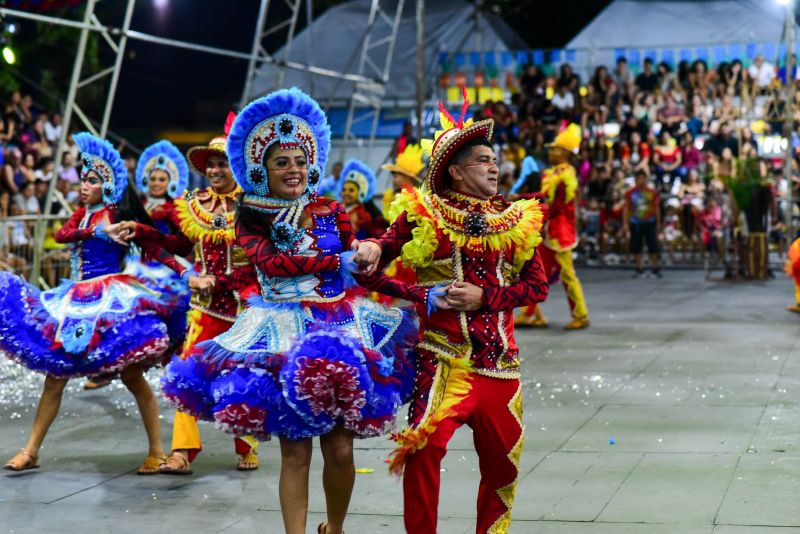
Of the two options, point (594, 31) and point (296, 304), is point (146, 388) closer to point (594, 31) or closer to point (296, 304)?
point (296, 304)

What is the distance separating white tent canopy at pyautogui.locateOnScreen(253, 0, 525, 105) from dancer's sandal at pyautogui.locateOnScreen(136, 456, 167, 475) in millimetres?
17933

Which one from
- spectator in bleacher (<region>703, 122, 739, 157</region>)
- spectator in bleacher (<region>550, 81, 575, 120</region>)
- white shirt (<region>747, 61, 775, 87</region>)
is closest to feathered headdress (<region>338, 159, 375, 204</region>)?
spectator in bleacher (<region>703, 122, 739, 157</region>)

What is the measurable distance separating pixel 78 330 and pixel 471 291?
2.88 metres

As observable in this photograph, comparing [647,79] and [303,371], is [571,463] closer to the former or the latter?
[303,371]

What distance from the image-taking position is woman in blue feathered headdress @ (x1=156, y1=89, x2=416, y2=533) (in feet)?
15.7

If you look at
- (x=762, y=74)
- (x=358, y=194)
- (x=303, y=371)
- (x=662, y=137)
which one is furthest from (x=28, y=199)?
(x=762, y=74)

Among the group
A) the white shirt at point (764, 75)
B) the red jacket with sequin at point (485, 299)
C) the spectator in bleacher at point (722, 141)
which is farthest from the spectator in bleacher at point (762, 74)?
the red jacket with sequin at point (485, 299)

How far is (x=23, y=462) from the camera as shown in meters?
7.01

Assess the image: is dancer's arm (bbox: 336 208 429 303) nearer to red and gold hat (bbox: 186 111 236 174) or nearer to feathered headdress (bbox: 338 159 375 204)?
red and gold hat (bbox: 186 111 236 174)

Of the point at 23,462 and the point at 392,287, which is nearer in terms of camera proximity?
the point at 392,287

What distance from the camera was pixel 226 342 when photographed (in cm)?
507

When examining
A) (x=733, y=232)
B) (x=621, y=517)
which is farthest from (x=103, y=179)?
(x=733, y=232)

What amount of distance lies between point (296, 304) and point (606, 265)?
17.1 metres

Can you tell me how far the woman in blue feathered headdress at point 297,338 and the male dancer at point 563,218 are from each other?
779cm
